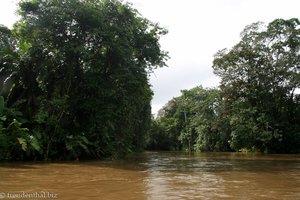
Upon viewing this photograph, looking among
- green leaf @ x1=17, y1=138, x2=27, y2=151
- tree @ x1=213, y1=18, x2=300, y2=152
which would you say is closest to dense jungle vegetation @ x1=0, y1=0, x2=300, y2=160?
green leaf @ x1=17, y1=138, x2=27, y2=151

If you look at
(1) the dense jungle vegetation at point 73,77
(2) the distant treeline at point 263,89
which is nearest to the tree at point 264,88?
(2) the distant treeline at point 263,89

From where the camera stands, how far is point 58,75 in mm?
20703

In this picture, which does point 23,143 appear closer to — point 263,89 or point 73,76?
point 73,76

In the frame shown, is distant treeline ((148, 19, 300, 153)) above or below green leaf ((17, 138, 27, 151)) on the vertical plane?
above

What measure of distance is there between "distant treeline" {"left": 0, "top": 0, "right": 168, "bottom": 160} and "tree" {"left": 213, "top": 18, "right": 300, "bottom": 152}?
17.1 meters

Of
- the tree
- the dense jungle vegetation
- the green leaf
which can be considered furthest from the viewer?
the tree

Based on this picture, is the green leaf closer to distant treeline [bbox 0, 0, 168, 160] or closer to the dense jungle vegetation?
the dense jungle vegetation

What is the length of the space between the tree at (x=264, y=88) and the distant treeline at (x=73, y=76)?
17.1 metres

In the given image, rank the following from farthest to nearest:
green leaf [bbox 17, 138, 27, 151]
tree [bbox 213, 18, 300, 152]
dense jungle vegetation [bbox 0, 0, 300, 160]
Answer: tree [bbox 213, 18, 300, 152], dense jungle vegetation [bbox 0, 0, 300, 160], green leaf [bbox 17, 138, 27, 151]

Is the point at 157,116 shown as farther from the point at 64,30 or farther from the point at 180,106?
the point at 64,30

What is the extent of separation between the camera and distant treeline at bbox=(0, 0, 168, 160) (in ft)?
62.3

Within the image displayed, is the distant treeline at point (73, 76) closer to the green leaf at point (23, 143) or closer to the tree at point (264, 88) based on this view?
the green leaf at point (23, 143)

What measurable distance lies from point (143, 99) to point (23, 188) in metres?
15.6

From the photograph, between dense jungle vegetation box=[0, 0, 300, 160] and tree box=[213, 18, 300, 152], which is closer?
dense jungle vegetation box=[0, 0, 300, 160]
